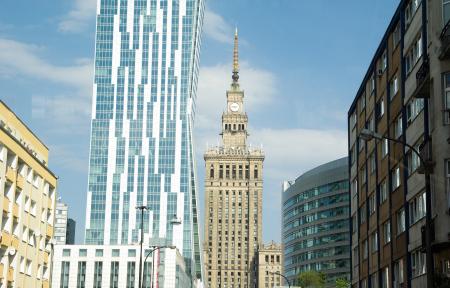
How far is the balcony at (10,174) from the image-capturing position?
57.5m

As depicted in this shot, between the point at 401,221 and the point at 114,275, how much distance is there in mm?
98958

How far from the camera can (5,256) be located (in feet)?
189

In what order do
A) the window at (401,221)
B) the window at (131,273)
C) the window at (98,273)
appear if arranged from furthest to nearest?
the window at (98,273), the window at (131,273), the window at (401,221)

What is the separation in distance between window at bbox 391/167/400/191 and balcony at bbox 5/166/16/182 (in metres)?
26.8

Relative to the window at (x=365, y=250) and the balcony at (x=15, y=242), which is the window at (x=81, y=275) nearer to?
→ the balcony at (x=15, y=242)

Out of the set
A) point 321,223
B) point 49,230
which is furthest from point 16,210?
point 321,223

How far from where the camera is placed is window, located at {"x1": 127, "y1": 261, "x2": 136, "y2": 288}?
137750mm

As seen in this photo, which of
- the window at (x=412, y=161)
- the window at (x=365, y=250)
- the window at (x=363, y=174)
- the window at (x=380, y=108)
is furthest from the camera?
the window at (x=363, y=174)

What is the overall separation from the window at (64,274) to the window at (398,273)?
10114 centimetres

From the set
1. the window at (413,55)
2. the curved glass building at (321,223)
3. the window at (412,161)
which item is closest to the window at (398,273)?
Answer: the window at (412,161)

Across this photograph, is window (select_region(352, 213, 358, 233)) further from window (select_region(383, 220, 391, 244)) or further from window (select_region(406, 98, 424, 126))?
window (select_region(406, 98, 424, 126))

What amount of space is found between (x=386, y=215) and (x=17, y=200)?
27.3 metres

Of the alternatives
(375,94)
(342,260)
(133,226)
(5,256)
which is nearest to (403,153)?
(375,94)

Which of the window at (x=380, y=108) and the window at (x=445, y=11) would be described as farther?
the window at (x=380, y=108)
